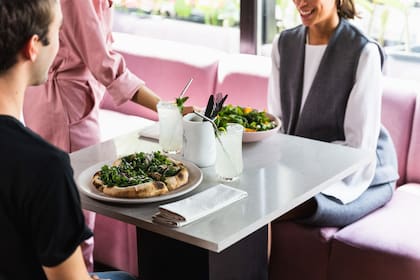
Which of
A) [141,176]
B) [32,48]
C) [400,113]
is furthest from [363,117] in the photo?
[32,48]

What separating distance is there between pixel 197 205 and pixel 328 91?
1.02m

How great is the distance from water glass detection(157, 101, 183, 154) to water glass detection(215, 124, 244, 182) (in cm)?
23

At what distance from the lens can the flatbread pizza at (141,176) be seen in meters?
1.87

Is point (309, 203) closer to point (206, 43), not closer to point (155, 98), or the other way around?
point (155, 98)

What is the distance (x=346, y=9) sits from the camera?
2.75m

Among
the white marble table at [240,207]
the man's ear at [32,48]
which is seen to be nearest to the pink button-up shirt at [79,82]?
the white marble table at [240,207]

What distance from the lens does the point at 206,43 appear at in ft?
12.7

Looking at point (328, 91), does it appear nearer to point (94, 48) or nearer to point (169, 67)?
point (94, 48)

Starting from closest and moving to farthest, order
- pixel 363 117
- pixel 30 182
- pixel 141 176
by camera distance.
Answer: pixel 30 182 < pixel 141 176 < pixel 363 117

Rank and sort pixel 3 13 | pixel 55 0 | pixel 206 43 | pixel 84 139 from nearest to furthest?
1. pixel 3 13
2. pixel 55 0
3. pixel 84 139
4. pixel 206 43

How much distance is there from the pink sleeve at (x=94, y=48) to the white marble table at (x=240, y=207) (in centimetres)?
25

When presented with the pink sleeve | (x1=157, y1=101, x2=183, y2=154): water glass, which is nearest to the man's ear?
(x1=157, y1=101, x2=183, y2=154): water glass

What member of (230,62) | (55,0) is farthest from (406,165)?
(55,0)

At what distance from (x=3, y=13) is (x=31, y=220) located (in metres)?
0.38
